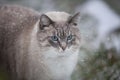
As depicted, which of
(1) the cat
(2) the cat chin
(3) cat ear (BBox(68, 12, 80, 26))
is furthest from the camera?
(3) cat ear (BBox(68, 12, 80, 26))

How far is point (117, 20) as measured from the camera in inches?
529

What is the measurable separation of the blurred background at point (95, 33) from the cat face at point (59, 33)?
505 mm

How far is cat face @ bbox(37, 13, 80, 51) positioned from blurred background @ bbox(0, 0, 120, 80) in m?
0.50

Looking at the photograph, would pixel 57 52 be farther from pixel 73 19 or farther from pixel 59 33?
pixel 73 19

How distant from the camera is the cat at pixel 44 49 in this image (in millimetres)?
7805

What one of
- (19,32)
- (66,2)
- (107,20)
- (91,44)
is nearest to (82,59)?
(19,32)

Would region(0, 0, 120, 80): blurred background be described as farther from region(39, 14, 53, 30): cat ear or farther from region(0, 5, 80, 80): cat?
region(39, 14, 53, 30): cat ear

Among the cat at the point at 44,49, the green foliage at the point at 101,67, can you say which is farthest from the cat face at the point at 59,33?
the green foliage at the point at 101,67

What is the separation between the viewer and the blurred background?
8039mm

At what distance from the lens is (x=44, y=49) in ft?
25.6

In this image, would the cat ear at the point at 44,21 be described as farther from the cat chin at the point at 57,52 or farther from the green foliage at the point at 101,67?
the green foliage at the point at 101,67

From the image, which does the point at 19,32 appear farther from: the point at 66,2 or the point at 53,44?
the point at 66,2

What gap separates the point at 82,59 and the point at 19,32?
1.07 meters

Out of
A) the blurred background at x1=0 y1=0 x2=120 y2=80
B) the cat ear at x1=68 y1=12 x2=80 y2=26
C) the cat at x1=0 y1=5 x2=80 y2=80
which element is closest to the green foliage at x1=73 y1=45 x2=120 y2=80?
the blurred background at x1=0 y1=0 x2=120 y2=80
